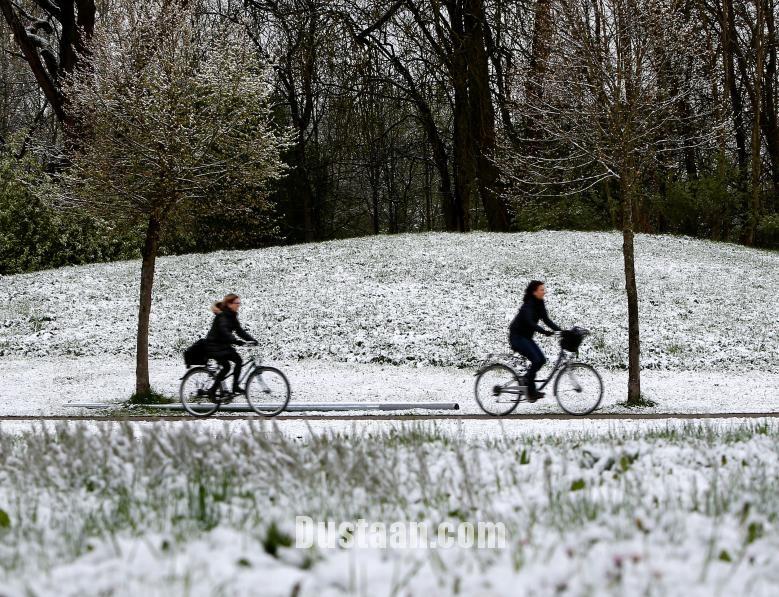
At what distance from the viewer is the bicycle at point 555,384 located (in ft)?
41.7

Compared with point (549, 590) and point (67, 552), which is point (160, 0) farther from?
point (549, 590)

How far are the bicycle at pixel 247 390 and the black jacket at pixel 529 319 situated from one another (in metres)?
3.74

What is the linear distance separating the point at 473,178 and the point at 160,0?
51.9 ft

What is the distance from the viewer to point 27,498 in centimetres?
450

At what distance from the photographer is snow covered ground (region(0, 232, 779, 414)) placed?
1653 centimetres

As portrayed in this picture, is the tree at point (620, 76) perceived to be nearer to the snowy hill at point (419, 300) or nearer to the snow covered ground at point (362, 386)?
the snow covered ground at point (362, 386)

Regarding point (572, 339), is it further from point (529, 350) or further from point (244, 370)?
point (244, 370)

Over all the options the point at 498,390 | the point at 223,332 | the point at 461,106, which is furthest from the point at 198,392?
the point at 461,106

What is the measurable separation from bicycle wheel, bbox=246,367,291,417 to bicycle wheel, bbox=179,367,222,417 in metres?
0.56

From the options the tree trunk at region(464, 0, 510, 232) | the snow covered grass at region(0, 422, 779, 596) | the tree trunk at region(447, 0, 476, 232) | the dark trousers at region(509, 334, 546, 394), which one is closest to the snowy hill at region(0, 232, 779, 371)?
the tree trunk at region(447, 0, 476, 232)

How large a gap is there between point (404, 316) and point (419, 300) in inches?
50.7

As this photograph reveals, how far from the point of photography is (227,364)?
41.5ft

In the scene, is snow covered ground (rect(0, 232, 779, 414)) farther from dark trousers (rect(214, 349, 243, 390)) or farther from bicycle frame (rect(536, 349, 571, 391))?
dark trousers (rect(214, 349, 243, 390))

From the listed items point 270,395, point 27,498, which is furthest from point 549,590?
point 270,395
